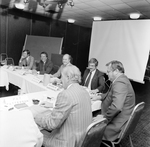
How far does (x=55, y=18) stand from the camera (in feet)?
23.7

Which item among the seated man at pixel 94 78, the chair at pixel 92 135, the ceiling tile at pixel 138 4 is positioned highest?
the ceiling tile at pixel 138 4

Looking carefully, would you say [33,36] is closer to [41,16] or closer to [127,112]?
[41,16]

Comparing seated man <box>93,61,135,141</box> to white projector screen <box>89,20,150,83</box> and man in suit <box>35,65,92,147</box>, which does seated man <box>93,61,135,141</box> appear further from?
white projector screen <box>89,20,150,83</box>

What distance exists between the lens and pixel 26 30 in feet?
21.2

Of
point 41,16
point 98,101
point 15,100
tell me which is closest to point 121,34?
point 98,101

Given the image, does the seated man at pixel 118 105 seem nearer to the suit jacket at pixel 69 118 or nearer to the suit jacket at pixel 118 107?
the suit jacket at pixel 118 107

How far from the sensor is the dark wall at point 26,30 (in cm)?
586

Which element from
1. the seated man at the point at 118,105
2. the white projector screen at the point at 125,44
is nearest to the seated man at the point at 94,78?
the seated man at the point at 118,105

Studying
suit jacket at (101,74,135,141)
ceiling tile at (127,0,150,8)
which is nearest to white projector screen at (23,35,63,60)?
ceiling tile at (127,0,150,8)

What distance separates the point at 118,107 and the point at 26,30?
18.6 ft

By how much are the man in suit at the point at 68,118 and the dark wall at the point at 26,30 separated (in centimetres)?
527

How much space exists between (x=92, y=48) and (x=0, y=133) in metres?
4.54

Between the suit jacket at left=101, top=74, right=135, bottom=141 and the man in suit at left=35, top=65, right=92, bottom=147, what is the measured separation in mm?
473

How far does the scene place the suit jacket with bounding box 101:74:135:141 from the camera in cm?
179
